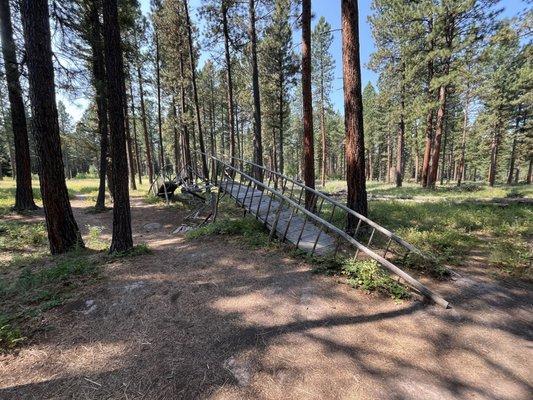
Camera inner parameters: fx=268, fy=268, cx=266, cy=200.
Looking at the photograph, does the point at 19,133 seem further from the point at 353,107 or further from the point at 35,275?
the point at 353,107

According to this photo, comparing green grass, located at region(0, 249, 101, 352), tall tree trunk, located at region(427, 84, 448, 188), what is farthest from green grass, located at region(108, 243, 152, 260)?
tall tree trunk, located at region(427, 84, 448, 188)

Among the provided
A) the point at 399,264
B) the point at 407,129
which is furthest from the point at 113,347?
the point at 407,129

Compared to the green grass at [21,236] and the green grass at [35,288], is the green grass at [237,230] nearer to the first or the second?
the green grass at [35,288]

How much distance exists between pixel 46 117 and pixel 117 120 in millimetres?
1693

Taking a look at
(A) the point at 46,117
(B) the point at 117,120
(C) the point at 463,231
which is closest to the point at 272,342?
(B) the point at 117,120

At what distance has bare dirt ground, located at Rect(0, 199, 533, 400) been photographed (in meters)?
2.77

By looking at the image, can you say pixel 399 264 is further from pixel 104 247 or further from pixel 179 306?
pixel 104 247

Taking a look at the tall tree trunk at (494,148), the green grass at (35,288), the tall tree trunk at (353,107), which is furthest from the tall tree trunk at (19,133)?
the tall tree trunk at (494,148)

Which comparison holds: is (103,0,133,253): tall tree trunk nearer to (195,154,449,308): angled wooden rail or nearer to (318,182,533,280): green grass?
(195,154,449,308): angled wooden rail

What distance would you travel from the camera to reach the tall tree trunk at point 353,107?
21.7 ft

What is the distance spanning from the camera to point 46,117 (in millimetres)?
5926

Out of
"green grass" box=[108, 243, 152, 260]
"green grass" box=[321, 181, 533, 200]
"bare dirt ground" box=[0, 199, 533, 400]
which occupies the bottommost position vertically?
"bare dirt ground" box=[0, 199, 533, 400]

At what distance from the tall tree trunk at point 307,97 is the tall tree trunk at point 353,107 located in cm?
226

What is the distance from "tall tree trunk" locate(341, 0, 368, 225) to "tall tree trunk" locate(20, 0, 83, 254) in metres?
6.85
